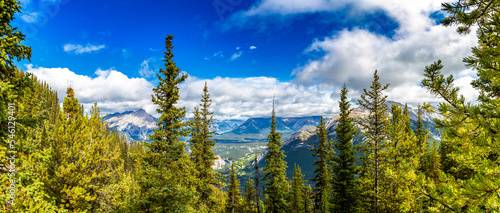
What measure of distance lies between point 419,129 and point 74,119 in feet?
161

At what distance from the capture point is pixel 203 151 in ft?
83.9

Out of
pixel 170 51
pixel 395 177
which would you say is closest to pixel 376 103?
pixel 395 177

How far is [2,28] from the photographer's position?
6.79 metres

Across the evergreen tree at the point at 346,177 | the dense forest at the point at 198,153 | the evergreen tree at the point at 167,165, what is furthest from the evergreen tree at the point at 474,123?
the evergreen tree at the point at 346,177

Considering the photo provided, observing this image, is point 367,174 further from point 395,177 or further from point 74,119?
point 74,119

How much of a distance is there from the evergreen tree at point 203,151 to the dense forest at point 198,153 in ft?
0.49

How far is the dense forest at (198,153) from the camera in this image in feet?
13.6

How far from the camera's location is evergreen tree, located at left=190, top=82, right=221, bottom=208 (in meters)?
24.5

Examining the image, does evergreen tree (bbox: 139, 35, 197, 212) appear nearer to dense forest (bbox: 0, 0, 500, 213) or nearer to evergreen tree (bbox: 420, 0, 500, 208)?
dense forest (bbox: 0, 0, 500, 213)

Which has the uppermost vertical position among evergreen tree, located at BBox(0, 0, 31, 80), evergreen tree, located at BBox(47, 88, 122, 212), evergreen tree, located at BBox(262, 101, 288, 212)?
evergreen tree, located at BBox(0, 0, 31, 80)

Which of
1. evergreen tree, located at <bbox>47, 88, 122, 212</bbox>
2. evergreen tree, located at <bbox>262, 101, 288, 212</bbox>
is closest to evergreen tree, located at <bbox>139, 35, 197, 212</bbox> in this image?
evergreen tree, located at <bbox>47, 88, 122, 212</bbox>

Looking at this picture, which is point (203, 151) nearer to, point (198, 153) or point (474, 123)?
point (198, 153)

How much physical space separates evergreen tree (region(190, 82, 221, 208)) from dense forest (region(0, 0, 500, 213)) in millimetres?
149

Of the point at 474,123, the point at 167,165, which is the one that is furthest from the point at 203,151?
the point at 474,123
